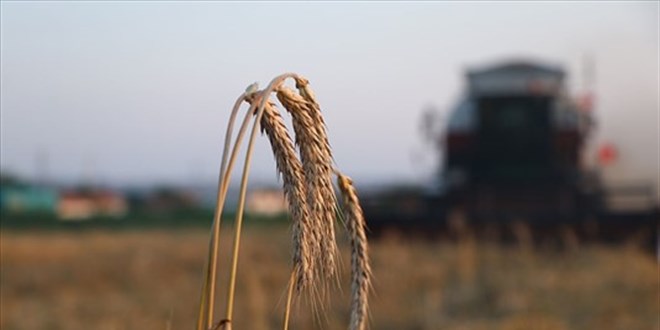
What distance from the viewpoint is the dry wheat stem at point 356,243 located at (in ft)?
5.15

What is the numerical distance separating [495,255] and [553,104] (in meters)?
7.04

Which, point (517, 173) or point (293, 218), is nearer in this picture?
point (293, 218)

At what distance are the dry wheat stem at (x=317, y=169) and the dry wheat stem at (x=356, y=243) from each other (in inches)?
A: 0.8

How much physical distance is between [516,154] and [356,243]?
21.3m

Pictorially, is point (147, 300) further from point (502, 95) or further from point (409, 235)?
point (502, 95)

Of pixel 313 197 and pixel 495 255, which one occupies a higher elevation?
pixel 313 197

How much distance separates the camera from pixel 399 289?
11.8m

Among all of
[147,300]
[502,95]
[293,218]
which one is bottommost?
[147,300]

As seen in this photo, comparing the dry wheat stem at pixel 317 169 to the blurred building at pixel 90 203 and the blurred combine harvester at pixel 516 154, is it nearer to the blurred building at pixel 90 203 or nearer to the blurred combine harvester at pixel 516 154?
the blurred combine harvester at pixel 516 154

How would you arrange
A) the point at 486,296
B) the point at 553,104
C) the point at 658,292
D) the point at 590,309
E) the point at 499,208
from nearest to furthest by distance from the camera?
the point at 590,309, the point at 658,292, the point at 486,296, the point at 499,208, the point at 553,104

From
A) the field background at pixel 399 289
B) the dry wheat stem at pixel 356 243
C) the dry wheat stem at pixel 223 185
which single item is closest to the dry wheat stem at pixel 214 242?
the dry wheat stem at pixel 223 185

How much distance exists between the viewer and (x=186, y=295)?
39.3 feet

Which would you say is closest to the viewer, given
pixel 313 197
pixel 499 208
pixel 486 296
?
pixel 313 197

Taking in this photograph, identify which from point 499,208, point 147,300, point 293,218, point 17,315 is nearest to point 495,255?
point 499,208
